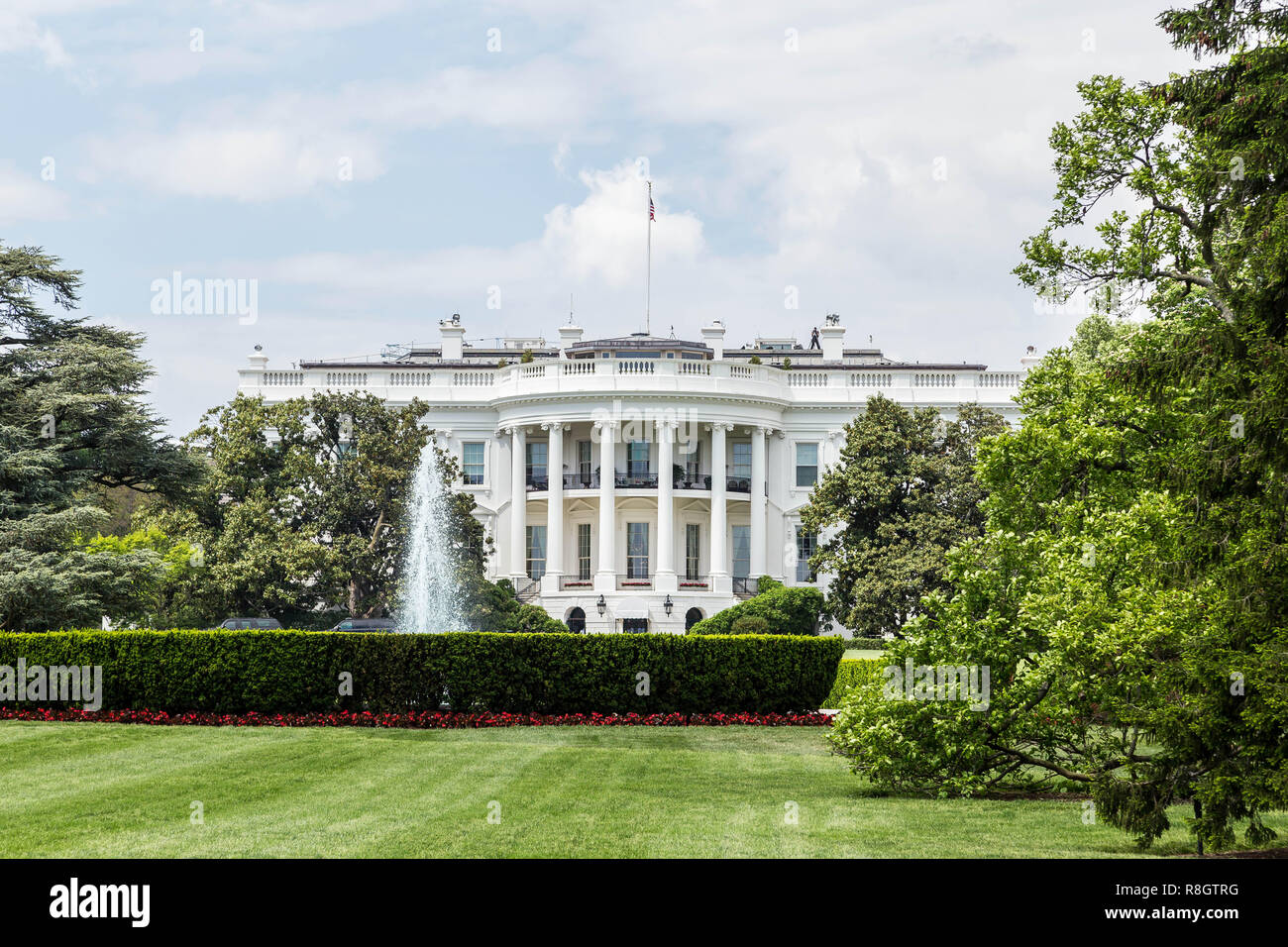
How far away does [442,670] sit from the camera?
969 inches

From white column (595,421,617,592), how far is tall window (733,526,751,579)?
18.6 ft

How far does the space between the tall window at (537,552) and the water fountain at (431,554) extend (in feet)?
31.9

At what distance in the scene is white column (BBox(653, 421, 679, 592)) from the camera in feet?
182

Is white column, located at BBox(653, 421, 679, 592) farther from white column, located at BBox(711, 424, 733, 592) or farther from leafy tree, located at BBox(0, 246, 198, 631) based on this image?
leafy tree, located at BBox(0, 246, 198, 631)

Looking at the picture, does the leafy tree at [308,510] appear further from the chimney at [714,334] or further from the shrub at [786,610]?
the chimney at [714,334]

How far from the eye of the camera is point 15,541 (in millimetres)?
28109

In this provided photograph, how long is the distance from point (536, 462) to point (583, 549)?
4356 mm

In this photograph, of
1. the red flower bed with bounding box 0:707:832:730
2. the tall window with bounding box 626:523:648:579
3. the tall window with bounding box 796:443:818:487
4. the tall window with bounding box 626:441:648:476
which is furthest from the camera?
the tall window with bounding box 796:443:818:487

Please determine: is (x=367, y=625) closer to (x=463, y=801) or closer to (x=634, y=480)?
(x=634, y=480)

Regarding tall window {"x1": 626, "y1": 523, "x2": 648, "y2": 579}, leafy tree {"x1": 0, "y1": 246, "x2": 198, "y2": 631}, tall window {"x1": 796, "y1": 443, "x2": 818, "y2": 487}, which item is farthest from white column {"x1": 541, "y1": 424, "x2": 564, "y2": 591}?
leafy tree {"x1": 0, "y1": 246, "x2": 198, "y2": 631}

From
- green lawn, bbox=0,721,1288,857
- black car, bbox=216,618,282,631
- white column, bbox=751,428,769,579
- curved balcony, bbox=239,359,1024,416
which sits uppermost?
curved balcony, bbox=239,359,1024,416

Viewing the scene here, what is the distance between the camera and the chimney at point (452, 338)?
6694cm
